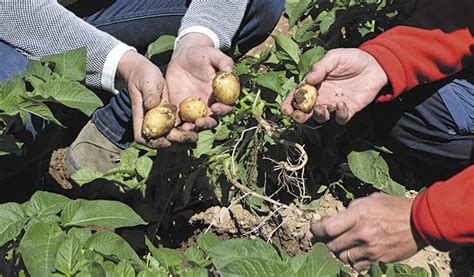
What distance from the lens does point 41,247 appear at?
127cm

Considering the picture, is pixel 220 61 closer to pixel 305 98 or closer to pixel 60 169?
pixel 305 98

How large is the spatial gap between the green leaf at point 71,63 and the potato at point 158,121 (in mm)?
168

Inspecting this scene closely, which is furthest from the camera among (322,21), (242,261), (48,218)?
(322,21)

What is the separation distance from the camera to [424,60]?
177 centimetres

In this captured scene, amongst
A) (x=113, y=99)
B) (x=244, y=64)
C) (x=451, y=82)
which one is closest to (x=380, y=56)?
(x=451, y=82)

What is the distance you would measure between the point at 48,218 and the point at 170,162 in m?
0.62

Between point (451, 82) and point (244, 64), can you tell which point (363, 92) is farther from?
point (244, 64)

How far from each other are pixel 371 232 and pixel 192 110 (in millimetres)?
546

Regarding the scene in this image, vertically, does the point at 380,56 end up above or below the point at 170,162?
above

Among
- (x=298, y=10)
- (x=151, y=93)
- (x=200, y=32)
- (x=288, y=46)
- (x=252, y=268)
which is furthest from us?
(x=298, y=10)

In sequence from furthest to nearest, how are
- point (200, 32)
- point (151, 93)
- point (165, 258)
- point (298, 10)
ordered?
point (298, 10), point (200, 32), point (151, 93), point (165, 258)

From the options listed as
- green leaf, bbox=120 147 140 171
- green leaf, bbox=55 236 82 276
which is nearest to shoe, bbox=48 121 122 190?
A: green leaf, bbox=120 147 140 171

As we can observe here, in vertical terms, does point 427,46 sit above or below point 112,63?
above

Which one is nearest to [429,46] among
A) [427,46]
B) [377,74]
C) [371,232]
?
[427,46]
